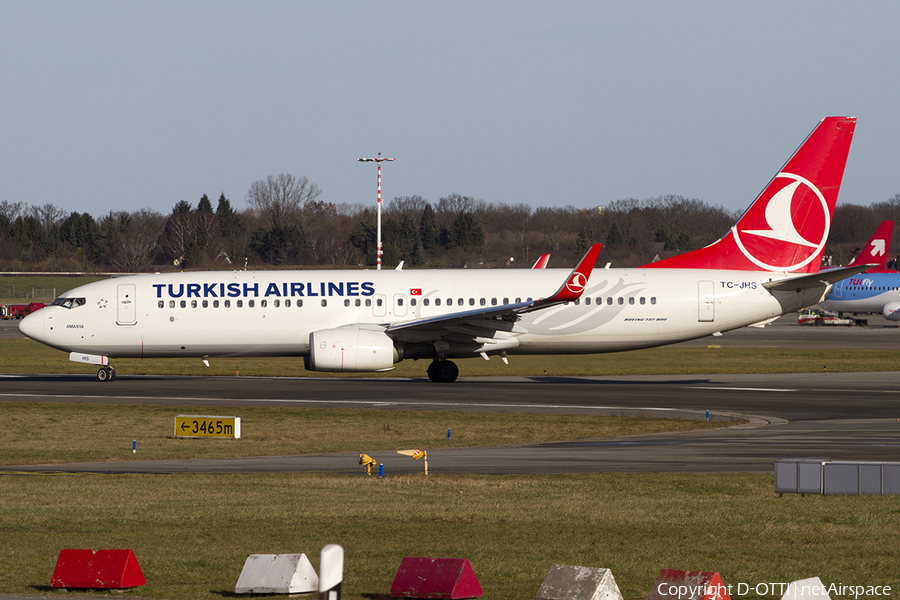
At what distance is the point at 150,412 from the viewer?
28.5m

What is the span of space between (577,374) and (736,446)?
16329mm

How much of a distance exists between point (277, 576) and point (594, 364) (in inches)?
1170

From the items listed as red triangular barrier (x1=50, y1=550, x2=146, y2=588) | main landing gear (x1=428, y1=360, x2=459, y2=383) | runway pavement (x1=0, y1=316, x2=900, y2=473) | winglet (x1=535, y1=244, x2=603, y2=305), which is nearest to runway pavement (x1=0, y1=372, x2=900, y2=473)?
runway pavement (x1=0, y1=316, x2=900, y2=473)

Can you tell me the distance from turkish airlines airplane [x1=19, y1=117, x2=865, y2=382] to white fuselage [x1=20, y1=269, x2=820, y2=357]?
0.04 metres

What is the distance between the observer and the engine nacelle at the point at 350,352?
3488 cm

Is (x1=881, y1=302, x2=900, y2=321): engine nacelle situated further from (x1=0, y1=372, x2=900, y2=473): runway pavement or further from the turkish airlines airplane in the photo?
the turkish airlines airplane

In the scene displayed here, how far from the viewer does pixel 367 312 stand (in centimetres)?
3744

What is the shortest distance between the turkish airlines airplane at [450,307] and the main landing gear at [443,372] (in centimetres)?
6

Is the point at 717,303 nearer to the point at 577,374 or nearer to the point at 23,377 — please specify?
the point at 577,374

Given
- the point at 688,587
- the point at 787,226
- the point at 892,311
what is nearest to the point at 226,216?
the point at 892,311

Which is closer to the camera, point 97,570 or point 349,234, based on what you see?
point 97,570

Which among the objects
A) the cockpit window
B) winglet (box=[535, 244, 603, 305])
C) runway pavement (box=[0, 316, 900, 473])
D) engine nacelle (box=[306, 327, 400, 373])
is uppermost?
winglet (box=[535, 244, 603, 305])

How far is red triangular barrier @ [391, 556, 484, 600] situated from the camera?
8.92 m

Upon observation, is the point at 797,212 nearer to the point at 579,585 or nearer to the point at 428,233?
the point at 579,585
